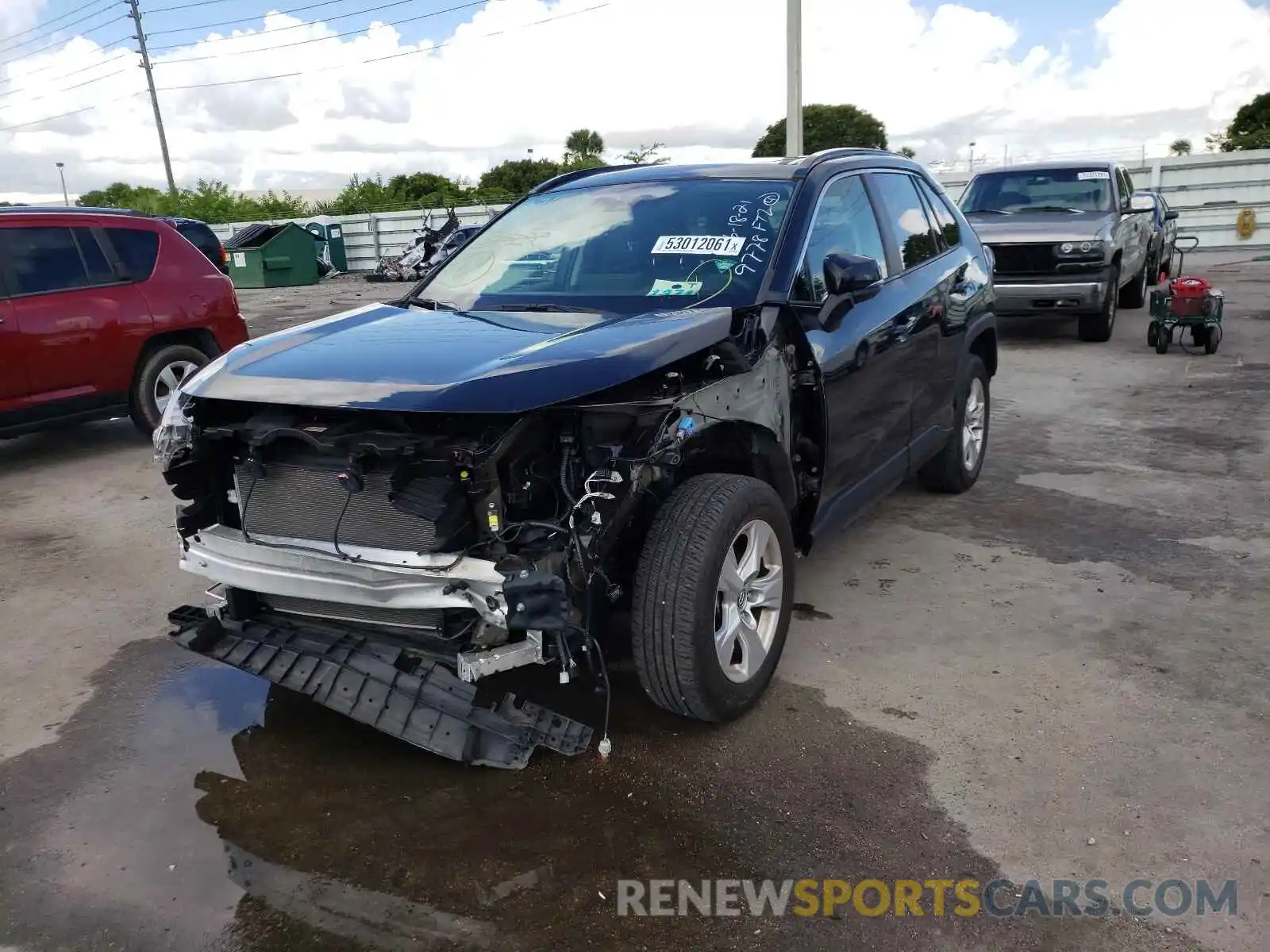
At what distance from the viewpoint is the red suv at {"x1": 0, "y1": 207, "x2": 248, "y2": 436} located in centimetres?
705

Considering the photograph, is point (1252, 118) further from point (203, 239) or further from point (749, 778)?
Result: point (749, 778)

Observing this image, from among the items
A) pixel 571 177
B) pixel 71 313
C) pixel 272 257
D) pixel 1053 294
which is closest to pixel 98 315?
pixel 71 313

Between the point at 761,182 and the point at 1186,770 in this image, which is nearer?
the point at 1186,770

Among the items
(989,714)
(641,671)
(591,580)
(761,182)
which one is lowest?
(989,714)

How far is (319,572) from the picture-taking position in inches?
122

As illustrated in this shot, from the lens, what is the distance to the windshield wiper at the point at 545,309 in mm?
3883

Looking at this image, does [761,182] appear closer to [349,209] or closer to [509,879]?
[509,879]

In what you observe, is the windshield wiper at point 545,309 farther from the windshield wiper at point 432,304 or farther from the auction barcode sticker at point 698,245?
the auction barcode sticker at point 698,245

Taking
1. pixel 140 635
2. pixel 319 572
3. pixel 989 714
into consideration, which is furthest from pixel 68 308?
pixel 989 714

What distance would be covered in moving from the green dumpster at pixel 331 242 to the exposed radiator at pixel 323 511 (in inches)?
1041

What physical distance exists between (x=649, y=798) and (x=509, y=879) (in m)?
0.53

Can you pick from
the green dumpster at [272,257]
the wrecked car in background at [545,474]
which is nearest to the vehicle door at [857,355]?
the wrecked car in background at [545,474]

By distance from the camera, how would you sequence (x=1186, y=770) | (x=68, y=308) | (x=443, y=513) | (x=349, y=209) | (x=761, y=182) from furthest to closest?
1. (x=349, y=209)
2. (x=68, y=308)
3. (x=761, y=182)
4. (x=1186, y=770)
5. (x=443, y=513)

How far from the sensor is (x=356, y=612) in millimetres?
3180
